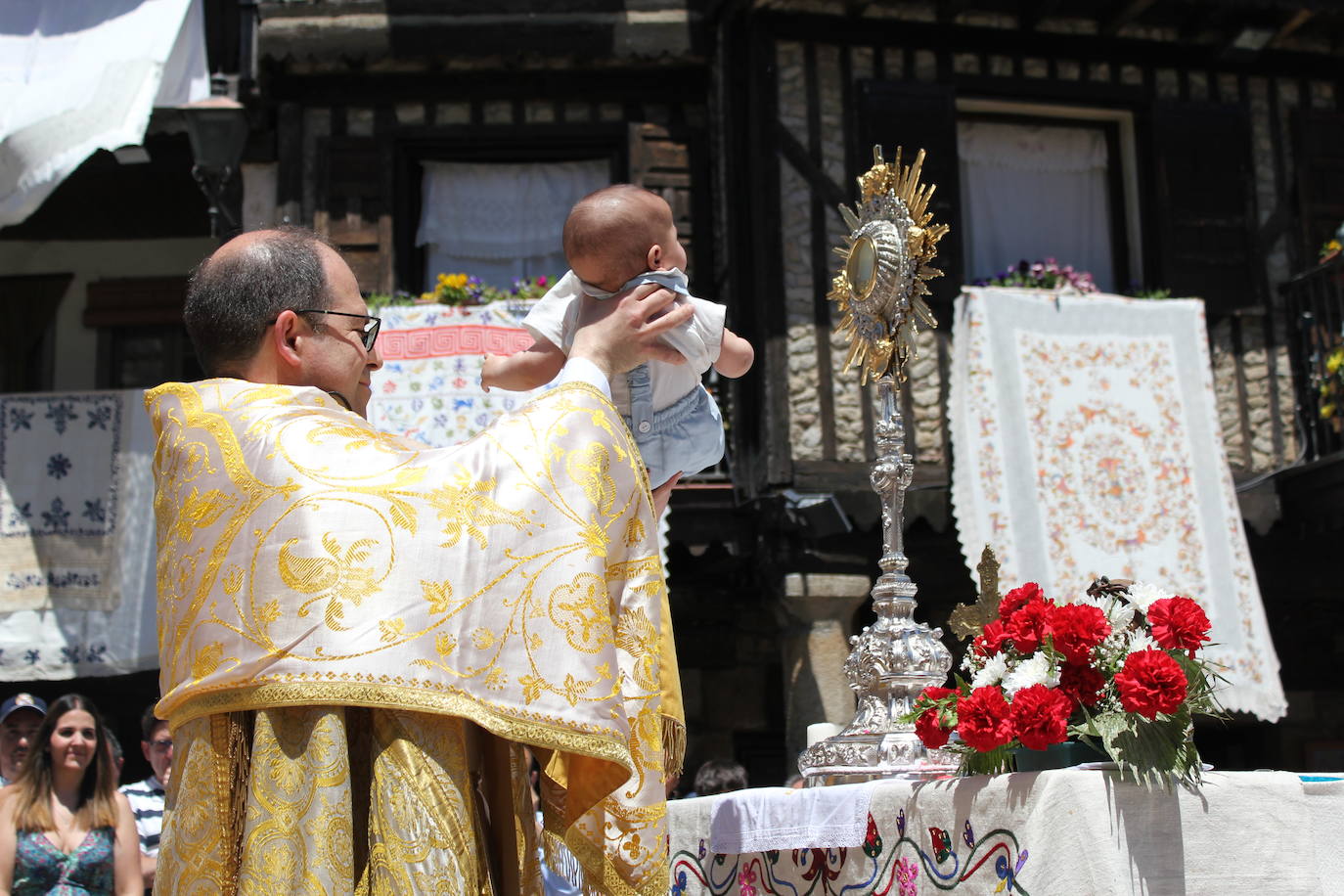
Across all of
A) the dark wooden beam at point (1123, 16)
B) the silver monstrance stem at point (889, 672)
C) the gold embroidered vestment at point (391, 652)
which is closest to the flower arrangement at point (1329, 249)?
the dark wooden beam at point (1123, 16)

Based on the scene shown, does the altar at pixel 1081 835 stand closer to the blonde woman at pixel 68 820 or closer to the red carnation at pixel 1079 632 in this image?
the red carnation at pixel 1079 632

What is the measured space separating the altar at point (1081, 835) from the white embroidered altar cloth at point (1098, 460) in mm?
6166

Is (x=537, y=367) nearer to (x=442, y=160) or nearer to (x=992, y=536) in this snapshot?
(x=992, y=536)

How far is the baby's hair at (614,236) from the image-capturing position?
3.05m

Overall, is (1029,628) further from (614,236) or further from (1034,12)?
(1034,12)

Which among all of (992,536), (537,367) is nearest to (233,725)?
(537,367)

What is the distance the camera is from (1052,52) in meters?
11.3

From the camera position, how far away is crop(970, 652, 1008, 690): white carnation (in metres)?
3.28

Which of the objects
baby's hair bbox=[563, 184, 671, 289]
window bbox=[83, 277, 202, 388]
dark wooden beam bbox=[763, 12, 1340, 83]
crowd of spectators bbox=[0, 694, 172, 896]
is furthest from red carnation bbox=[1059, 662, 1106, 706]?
window bbox=[83, 277, 202, 388]

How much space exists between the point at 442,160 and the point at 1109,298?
16.7ft

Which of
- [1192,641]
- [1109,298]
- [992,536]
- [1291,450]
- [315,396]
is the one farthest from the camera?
[1291,450]

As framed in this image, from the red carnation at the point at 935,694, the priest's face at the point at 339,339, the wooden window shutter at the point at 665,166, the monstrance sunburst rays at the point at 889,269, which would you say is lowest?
the red carnation at the point at 935,694

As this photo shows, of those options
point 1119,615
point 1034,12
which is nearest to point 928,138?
point 1034,12

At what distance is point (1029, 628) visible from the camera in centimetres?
328
